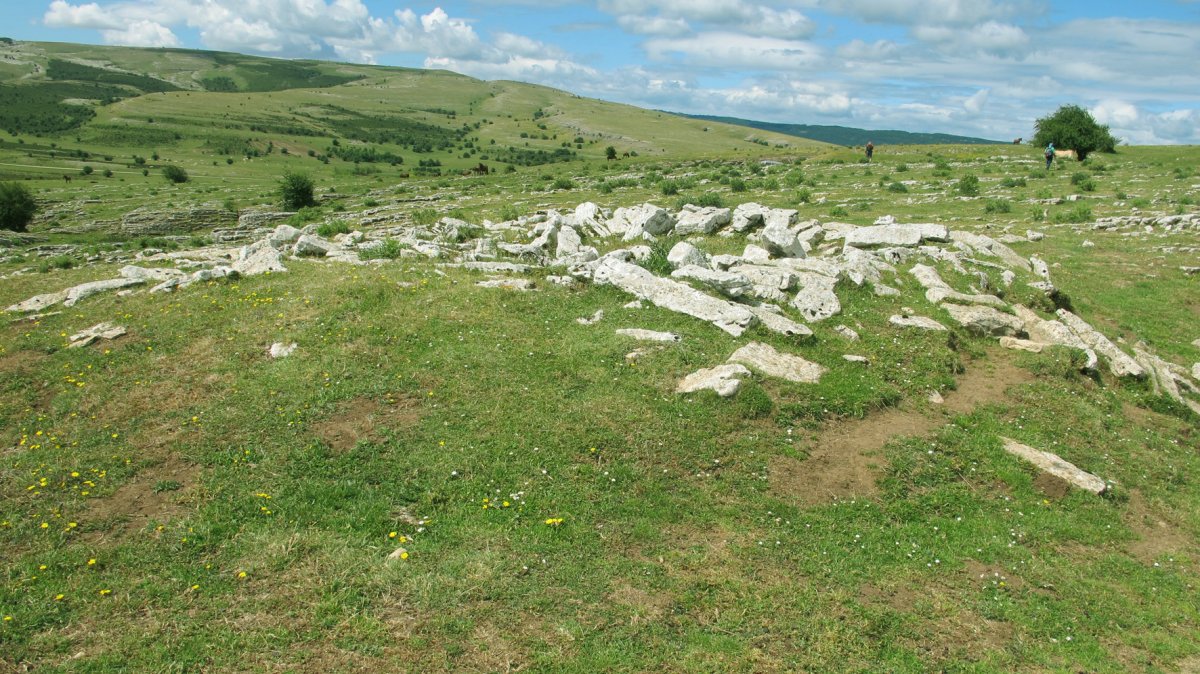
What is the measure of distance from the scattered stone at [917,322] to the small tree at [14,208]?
55950mm

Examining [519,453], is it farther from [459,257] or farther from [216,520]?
[459,257]

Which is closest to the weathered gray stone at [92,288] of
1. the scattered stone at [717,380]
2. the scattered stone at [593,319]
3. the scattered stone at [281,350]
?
the scattered stone at [281,350]

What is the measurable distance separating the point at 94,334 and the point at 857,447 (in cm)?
1778

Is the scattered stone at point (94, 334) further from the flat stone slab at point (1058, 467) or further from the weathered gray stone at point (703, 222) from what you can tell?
the flat stone slab at point (1058, 467)

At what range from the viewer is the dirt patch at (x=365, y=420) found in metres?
11.7

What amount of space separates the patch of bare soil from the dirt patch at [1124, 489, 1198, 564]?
332cm

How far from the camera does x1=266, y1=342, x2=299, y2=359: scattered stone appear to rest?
14.4 metres

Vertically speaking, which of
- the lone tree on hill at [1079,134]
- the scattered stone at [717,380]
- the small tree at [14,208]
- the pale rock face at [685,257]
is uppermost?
the lone tree on hill at [1079,134]

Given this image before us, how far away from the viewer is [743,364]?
46.0ft

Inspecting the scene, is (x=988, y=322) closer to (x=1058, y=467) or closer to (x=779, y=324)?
(x=779, y=324)

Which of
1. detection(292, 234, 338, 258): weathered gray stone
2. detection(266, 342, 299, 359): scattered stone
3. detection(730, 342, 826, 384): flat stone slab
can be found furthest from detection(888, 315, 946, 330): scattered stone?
detection(292, 234, 338, 258): weathered gray stone

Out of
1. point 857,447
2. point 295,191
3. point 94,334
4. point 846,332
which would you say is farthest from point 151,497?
→ point 295,191

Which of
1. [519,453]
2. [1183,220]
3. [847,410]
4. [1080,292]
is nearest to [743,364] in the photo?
[847,410]

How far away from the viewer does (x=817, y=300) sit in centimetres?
1741
